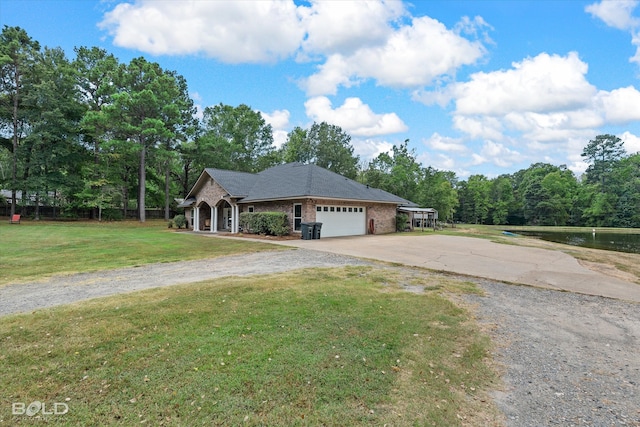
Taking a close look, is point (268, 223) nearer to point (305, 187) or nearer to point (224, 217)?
point (305, 187)

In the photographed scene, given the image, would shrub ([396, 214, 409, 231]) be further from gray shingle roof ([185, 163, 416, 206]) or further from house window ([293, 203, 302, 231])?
house window ([293, 203, 302, 231])

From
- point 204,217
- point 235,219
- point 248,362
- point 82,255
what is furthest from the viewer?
point 204,217

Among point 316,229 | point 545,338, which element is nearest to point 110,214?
point 316,229

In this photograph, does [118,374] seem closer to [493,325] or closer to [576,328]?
[493,325]

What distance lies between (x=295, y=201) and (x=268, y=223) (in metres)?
2.13

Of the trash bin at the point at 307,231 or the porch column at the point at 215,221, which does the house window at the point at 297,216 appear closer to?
the trash bin at the point at 307,231

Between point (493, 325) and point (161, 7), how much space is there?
1562 centimetres

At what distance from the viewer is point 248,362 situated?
3.42 metres

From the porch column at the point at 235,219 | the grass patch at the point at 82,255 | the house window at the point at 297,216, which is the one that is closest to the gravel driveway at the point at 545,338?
the grass patch at the point at 82,255

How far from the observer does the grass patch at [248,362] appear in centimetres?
271

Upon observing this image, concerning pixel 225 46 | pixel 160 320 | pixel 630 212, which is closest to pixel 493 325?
pixel 160 320

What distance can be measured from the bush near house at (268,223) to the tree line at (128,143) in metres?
16.5

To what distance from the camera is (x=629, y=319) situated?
538 centimetres

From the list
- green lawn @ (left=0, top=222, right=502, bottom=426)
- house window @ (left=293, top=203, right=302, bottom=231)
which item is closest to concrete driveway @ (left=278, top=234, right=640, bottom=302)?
green lawn @ (left=0, top=222, right=502, bottom=426)
